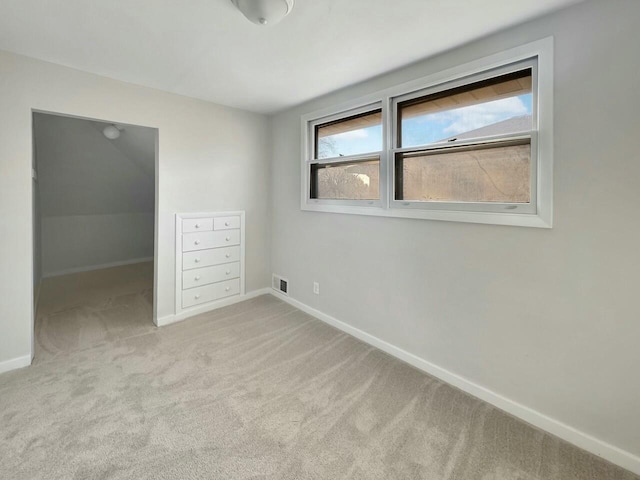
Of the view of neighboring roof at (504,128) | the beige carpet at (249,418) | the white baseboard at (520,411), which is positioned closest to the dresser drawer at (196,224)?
the beige carpet at (249,418)

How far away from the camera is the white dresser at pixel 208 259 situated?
9.97 feet

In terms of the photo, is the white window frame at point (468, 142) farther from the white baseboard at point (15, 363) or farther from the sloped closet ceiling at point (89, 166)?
the white baseboard at point (15, 363)

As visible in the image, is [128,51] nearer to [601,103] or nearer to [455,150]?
[455,150]

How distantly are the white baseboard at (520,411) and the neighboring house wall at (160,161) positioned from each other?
2002 millimetres

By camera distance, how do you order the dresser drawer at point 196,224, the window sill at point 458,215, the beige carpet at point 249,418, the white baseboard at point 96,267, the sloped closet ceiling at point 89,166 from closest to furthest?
the beige carpet at point 249,418 < the window sill at point 458,215 < the dresser drawer at point 196,224 < the sloped closet ceiling at point 89,166 < the white baseboard at point 96,267

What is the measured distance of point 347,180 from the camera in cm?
Answer: 286

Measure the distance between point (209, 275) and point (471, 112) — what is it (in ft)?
9.65

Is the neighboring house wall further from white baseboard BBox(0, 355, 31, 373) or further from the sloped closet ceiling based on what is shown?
the sloped closet ceiling

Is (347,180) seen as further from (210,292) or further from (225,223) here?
(210,292)

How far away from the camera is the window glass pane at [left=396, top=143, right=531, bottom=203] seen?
177cm

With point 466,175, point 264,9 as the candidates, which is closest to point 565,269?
point 466,175

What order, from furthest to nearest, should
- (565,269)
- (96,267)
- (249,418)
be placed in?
(96,267), (249,418), (565,269)

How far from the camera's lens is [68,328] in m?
2.78

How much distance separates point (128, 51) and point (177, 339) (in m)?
2.32
